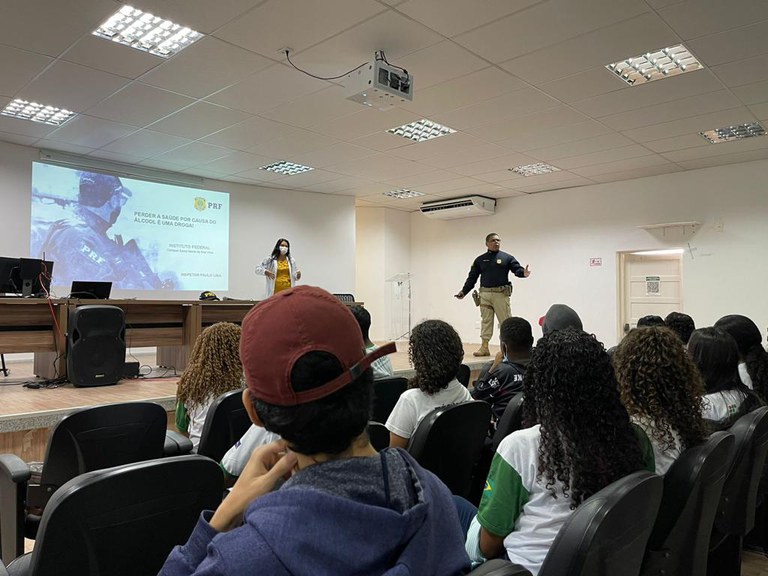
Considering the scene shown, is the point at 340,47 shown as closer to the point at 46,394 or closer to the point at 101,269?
the point at 46,394

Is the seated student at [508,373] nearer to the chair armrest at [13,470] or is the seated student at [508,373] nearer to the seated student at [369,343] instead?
the seated student at [369,343]

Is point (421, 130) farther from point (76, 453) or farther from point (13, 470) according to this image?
point (13, 470)

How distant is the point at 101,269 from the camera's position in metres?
7.14

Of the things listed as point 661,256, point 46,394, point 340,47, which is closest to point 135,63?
point 340,47

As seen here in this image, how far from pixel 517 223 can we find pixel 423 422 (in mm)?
8332

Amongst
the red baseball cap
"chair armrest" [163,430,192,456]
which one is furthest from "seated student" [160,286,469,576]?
"chair armrest" [163,430,192,456]

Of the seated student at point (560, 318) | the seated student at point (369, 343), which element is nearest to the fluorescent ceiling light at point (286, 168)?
the seated student at point (369, 343)

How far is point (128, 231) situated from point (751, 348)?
23.4 feet

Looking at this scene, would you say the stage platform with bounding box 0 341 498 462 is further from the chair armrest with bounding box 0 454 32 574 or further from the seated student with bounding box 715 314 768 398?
the seated student with bounding box 715 314 768 398

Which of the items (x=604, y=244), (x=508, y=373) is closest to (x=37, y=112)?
(x=508, y=373)

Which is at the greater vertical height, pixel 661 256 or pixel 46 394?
pixel 661 256

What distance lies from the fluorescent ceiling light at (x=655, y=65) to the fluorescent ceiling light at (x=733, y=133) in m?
1.90

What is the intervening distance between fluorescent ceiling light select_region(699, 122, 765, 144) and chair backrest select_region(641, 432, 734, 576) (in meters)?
5.76

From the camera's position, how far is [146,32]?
12.8 ft
